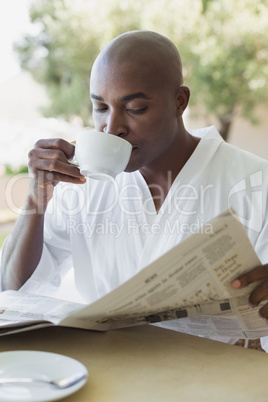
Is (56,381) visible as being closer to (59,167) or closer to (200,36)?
(59,167)

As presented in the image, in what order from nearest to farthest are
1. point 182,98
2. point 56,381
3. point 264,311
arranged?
point 56,381 < point 264,311 < point 182,98

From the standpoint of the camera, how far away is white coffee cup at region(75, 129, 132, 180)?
1.19 m

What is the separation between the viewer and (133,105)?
4.50ft

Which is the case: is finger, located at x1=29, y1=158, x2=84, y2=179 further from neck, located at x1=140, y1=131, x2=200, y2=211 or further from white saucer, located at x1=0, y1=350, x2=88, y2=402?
white saucer, located at x1=0, y1=350, x2=88, y2=402

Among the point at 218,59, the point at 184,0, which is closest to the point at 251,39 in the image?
the point at 218,59

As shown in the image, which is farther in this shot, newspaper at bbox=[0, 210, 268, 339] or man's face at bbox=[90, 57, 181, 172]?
man's face at bbox=[90, 57, 181, 172]

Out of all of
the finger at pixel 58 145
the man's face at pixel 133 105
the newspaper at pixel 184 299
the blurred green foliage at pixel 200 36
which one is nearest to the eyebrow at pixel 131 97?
the man's face at pixel 133 105

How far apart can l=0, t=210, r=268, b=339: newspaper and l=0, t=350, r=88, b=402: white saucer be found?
0.08m

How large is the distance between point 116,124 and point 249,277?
61cm

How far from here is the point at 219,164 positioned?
1505 millimetres

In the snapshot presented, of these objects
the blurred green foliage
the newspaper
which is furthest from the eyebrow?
the blurred green foliage

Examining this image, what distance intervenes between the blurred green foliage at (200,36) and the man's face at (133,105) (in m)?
5.63

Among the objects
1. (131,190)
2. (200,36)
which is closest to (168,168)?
(131,190)

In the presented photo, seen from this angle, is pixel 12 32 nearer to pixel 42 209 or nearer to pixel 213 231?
pixel 42 209
